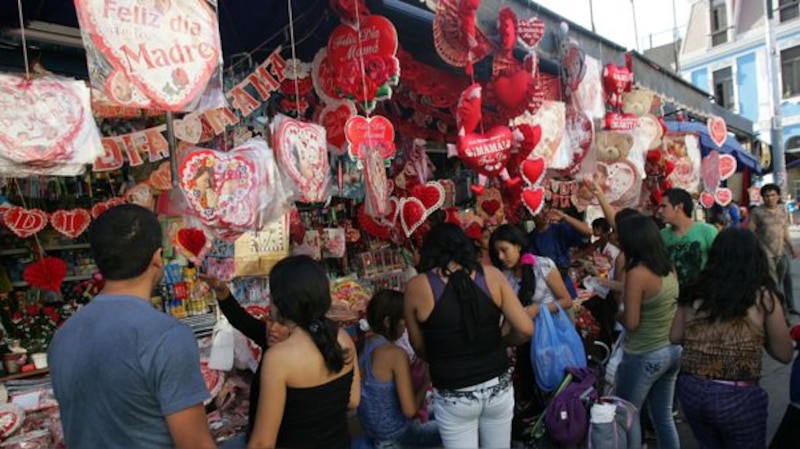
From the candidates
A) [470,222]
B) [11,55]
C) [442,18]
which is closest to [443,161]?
[470,222]

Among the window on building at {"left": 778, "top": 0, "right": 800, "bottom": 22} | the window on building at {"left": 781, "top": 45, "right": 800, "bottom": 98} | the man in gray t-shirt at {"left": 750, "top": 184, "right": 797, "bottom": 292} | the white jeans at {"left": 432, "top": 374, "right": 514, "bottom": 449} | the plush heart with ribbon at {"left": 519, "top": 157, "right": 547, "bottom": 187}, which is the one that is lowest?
the white jeans at {"left": 432, "top": 374, "right": 514, "bottom": 449}

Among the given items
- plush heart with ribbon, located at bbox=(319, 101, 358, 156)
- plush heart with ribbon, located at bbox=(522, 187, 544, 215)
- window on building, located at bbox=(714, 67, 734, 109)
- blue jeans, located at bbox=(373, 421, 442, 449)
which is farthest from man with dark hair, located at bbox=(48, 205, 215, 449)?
window on building, located at bbox=(714, 67, 734, 109)

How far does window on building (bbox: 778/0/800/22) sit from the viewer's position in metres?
22.0

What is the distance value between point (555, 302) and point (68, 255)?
3.53 meters

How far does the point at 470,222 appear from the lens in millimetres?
4738

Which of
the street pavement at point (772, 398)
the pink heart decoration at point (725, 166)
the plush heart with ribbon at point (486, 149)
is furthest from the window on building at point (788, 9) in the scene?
the plush heart with ribbon at point (486, 149)

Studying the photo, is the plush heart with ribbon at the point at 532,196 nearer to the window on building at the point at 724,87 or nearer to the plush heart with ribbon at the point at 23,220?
the plush heart with ribbon at the point at 23,220

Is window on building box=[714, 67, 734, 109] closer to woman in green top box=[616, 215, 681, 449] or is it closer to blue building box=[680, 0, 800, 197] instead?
blue building box=[680, 0, 800, 197]

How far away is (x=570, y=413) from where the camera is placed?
3.33m

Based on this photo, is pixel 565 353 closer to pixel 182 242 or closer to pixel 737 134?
pixel 182 242

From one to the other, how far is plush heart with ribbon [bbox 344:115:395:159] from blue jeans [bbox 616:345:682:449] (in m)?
2.03

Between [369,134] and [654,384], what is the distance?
243cm

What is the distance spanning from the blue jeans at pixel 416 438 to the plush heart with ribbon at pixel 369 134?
5.24 feet

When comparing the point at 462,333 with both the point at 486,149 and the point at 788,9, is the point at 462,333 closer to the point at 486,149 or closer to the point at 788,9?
the point at 486,149
